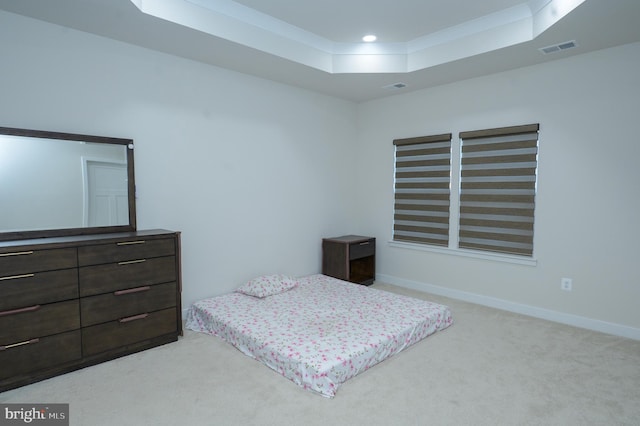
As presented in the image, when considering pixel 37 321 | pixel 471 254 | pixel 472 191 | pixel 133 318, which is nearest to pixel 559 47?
pixel 472 191

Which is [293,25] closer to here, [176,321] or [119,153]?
[119,153]

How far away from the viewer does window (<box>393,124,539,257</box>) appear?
373 cm

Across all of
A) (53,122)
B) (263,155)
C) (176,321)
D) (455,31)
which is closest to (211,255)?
(176,321)

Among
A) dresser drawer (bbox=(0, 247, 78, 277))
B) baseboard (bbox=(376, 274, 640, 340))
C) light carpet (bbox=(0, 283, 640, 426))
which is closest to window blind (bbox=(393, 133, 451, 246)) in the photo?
baseboard (bbox=(376, 274, 640, 340))

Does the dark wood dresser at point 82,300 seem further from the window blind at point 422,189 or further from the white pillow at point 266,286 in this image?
the window blind at point 422,189

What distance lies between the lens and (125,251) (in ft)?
8.86

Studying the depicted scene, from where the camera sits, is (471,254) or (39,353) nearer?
(39,353)

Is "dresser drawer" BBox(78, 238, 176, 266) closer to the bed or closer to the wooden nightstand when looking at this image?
the bed

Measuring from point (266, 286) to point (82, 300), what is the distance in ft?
5.48

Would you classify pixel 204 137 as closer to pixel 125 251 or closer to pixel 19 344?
pixel 125 251

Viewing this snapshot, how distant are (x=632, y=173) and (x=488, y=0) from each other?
190cm

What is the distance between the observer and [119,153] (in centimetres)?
306

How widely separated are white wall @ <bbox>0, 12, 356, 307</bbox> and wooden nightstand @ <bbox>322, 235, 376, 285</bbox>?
0.18 metres

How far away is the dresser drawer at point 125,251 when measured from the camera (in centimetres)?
252
